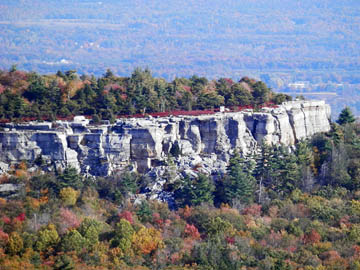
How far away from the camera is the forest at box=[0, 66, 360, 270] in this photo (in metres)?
30.9

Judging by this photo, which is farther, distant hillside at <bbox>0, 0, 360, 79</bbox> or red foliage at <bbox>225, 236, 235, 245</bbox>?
distant hillside at <bbox>0, 0, 360, 79</bbox>

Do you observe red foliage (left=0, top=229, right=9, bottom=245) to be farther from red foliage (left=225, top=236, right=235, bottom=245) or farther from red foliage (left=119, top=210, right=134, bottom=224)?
red foliage (left=225, top=236, right=235, bottom=245)

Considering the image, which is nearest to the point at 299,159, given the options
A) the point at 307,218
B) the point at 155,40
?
the point at 307,218

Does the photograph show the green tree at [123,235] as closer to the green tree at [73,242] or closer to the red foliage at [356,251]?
the green tree at [73,242]

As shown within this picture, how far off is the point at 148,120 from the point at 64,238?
32.9 ft

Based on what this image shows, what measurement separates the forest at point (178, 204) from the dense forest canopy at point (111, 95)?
0.07 metres

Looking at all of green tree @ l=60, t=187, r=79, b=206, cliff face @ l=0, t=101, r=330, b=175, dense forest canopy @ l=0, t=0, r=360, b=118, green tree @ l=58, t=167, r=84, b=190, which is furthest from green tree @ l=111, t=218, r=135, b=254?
dense forest canopy @ l=0, t=0, r=360, b=118

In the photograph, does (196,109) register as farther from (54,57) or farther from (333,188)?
(54,57)

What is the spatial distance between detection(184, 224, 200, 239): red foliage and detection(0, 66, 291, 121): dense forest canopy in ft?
27.6

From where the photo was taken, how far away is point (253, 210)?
3594 centimetres

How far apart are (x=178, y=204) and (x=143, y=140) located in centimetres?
371

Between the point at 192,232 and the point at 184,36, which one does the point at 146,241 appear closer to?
the point at 192,232

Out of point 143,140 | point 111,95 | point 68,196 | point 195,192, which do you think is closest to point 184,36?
point 111,95

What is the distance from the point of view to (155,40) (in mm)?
130500
